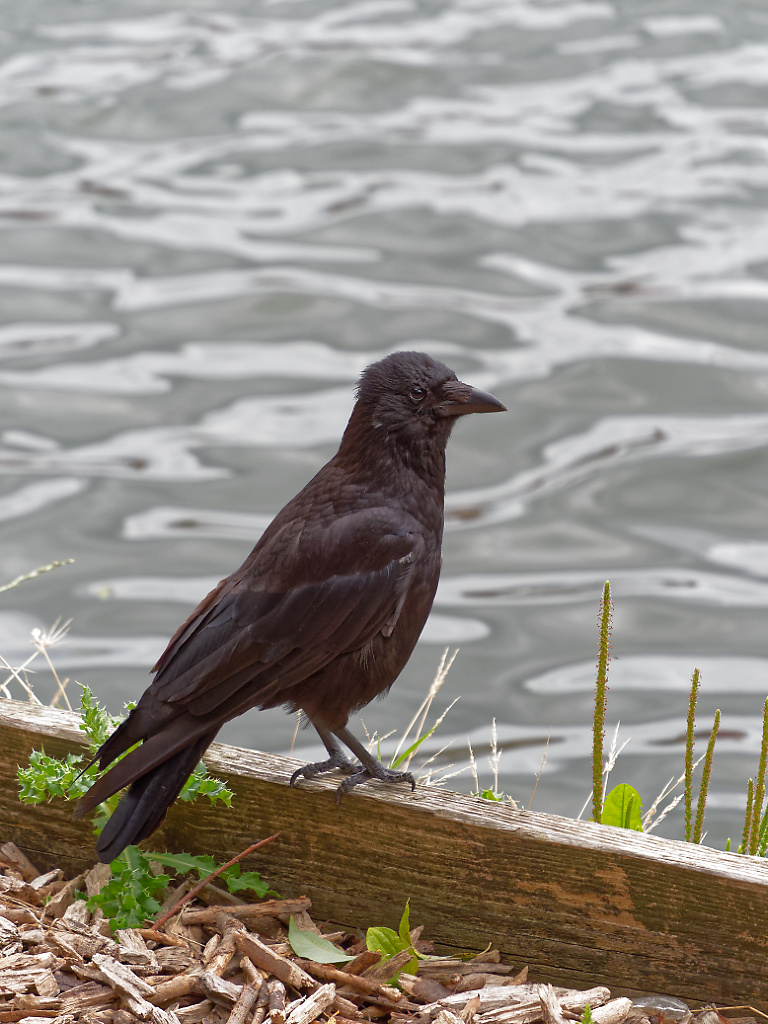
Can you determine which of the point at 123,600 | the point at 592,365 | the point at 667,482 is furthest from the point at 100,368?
the point at 667,482

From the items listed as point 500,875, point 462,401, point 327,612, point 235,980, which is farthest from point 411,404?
point 235,980

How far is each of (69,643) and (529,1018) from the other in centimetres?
340

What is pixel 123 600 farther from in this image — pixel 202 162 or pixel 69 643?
pixel 202 162

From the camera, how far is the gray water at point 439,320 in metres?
5.29

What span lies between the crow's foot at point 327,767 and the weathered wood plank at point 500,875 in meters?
0.03

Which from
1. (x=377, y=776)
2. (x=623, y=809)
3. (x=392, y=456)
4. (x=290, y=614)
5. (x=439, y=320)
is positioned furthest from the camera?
(x=439, y=320)

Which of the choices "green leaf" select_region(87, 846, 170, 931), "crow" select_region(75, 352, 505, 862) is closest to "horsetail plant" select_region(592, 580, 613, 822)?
"crow" select_region(75, 352, 505, 862)

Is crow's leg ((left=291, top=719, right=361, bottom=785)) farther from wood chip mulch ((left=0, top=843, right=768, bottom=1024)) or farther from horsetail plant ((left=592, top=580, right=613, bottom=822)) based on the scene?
horsetail plant ((left=592, top=580, right=613, bottom=822))

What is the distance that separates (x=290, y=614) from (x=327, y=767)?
1.37 ft

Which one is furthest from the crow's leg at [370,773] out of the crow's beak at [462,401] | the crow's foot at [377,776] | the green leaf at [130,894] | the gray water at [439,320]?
the gray water at [439,320]

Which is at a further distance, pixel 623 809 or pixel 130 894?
pixel 623 809

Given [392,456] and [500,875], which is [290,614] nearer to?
[392,456]

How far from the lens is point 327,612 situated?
2584 mm

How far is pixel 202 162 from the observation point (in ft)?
29.1
